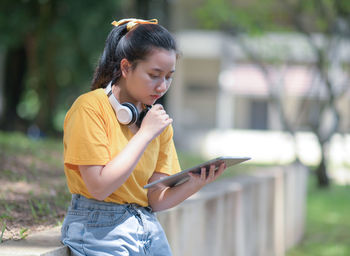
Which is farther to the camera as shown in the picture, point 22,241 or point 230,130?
point 230,130

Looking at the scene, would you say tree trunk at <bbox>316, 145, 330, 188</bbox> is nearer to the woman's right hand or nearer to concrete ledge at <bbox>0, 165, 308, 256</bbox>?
concrete ledge at <bbox>0, 165, 308, 256</bbox>

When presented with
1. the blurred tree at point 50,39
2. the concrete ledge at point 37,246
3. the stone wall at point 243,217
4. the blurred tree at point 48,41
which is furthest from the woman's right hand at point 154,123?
the blurred tree at point 48,41

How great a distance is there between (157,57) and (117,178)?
1.68 feet

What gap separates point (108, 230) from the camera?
2.39 m

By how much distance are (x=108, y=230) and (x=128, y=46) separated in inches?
28.8

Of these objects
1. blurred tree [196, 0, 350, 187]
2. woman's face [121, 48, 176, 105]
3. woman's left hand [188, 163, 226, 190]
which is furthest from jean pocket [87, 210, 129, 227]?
blurred tree [196, 0, 350, 187]

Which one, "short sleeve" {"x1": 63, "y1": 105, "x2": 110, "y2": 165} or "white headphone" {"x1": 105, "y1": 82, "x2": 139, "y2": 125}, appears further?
"white headphone" {"x1": 105, "y1": 82, "x2": 139, "y2": 125}

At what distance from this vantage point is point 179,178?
2.51 metres

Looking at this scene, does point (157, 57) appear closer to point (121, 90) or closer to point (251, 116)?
point (121, 90)

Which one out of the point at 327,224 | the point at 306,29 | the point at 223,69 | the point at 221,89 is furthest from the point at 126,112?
the point at 223,69

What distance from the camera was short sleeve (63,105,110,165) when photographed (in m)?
2.27

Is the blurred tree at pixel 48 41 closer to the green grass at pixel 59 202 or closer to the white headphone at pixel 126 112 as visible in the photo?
the green grass at pixel 59 202

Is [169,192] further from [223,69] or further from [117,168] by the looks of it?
[223,69]

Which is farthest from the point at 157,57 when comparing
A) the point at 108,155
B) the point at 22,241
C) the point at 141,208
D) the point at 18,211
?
the point at 18,211
